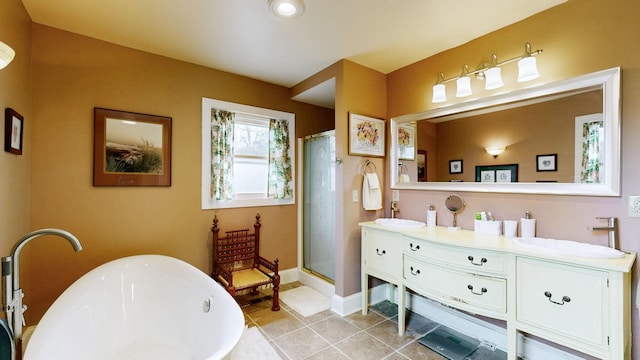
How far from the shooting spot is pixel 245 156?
10.4 ft

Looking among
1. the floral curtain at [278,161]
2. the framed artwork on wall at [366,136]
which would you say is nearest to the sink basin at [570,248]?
the framed artwork on wall at [366,136]

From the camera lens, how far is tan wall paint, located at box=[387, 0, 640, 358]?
158 cm

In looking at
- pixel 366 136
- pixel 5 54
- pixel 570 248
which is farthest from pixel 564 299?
pixel 5 54

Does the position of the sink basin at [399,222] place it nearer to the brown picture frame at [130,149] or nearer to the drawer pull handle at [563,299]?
the drawer pull handle at [563,299]

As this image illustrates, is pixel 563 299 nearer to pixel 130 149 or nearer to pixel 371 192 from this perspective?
pixel 371 192

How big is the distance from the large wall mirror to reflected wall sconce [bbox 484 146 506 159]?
10 mm

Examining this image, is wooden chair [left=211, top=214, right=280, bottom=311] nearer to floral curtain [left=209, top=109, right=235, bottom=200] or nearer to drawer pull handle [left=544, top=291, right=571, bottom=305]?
floral curtain [left=209, top=109, right=235, bottom=200]

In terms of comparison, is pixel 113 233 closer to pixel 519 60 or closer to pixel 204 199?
pixel 204 199

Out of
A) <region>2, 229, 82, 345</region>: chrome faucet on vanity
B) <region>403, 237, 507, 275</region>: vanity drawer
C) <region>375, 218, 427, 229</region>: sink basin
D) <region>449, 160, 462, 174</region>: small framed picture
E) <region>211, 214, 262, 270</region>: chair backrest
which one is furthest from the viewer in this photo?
<region>211, 214, 262, 270</region>: chair backrest

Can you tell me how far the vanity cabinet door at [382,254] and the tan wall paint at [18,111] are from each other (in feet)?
8.23

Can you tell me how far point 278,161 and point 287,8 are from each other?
1744mm

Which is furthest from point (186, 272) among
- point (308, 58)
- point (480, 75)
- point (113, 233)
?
point (480, 75)

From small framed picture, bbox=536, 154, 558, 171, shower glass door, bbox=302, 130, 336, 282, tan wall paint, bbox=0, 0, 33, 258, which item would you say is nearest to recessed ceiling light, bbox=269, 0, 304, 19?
shower glass door, bbox=302, 130, 336, 282

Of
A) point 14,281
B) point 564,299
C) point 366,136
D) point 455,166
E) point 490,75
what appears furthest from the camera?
point 366,136
